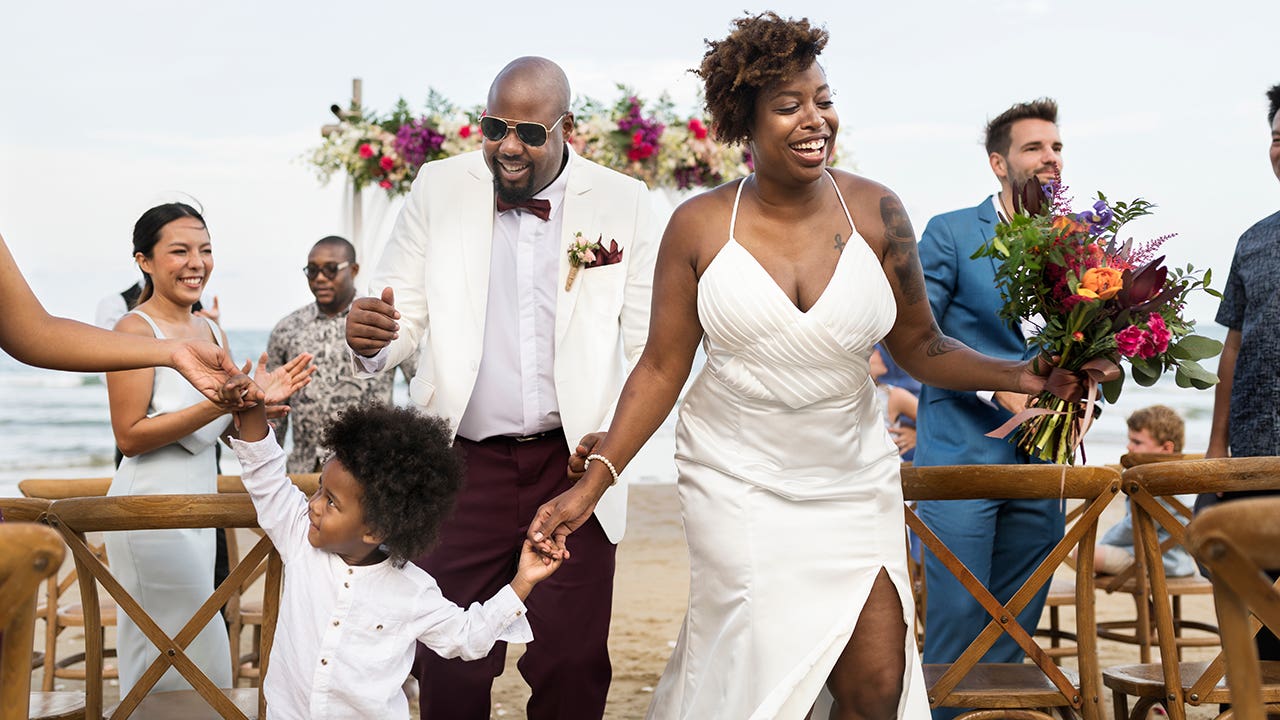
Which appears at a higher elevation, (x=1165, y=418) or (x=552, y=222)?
(x=552, y=222)

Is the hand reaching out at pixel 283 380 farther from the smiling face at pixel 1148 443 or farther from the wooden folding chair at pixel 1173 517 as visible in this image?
the smiling face at pixel 1148 443

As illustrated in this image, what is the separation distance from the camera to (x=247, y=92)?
115 feet

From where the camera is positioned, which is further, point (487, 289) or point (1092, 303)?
point (487, 289)

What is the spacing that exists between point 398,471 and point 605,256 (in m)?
1.30

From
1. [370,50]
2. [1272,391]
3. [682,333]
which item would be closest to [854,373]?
[682,333]

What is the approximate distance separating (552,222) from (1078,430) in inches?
75.6

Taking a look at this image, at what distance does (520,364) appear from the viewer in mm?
4352

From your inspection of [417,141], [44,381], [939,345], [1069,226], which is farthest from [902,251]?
[44,381]

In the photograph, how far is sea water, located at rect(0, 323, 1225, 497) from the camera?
24484mm

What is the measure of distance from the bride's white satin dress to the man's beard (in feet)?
3.28

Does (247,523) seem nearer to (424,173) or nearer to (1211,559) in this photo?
(424,173)

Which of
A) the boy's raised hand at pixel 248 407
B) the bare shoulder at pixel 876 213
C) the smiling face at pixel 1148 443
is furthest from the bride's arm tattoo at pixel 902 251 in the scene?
the smiling face at pixel 1148 443

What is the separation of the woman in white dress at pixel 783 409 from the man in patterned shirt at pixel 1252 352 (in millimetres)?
1651

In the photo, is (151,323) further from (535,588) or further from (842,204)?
(842,204)
